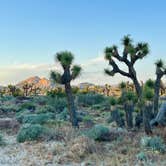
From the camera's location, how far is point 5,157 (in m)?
11.7

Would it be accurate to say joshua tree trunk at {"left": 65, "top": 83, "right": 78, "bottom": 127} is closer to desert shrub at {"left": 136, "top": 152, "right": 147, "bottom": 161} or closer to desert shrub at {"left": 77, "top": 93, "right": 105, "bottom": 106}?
desert shrub at {"left": 136, "top": 152, "right": 147, "bottom": 161}

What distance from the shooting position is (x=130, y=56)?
49.6 ft

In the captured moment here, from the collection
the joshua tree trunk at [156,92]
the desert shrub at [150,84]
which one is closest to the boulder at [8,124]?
the joshua tree trunk at [156,92]

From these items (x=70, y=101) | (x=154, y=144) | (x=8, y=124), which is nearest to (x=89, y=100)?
(x=8, y=124)

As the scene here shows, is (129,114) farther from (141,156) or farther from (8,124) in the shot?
(141,156)

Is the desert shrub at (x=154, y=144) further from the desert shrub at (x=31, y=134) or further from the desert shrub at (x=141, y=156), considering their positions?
the desert shrub at (x=31, y=134)

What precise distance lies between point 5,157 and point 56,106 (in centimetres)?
2598

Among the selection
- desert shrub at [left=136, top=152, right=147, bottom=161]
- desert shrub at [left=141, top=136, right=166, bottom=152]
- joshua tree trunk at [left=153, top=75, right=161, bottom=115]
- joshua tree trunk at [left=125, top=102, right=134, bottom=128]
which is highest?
joshua tree trunk at [left=153, top=75, right=161, bottom=115]

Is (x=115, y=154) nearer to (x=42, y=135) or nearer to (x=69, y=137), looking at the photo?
(x=69, y=137)

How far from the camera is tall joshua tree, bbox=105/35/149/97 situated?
14992 millimetres

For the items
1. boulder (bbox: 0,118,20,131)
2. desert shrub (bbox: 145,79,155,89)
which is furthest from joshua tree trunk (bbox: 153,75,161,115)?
boulder (bbox: 0,118,20,131)

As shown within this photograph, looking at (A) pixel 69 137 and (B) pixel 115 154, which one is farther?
(A) pixel 69 137

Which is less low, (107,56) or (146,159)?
(107,56)

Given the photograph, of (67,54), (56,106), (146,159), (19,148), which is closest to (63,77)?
(67,54)
